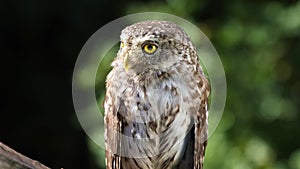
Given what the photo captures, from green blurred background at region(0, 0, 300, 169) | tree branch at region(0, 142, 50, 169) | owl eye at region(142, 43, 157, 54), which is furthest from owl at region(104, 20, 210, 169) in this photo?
green blurred background at region(0, 0, 300, 169)

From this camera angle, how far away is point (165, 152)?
12.4 feet

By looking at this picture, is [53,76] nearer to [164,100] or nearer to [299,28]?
[299,28]

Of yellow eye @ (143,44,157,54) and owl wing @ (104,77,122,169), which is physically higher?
yellow eye @ (143,44,157,54)

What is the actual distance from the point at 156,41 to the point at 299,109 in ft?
7.89

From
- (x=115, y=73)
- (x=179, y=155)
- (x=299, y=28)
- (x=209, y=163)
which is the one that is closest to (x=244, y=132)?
(x=209, y=163)

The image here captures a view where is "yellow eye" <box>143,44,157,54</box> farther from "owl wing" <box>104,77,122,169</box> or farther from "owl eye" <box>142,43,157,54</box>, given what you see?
"owl wing" <box>104,77,122,169</box>

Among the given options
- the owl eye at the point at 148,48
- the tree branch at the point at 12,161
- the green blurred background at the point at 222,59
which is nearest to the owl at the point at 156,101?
the owl eye at the point at 148,48

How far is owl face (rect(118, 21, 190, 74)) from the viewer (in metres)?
3.34

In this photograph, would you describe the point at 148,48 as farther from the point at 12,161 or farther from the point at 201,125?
the point at 12,161

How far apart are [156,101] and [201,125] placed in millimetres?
234

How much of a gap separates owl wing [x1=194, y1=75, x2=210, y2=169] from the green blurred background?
109 cm

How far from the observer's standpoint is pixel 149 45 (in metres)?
3.38

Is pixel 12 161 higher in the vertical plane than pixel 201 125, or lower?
lower

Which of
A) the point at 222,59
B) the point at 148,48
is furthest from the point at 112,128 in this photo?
the point at 222,59
